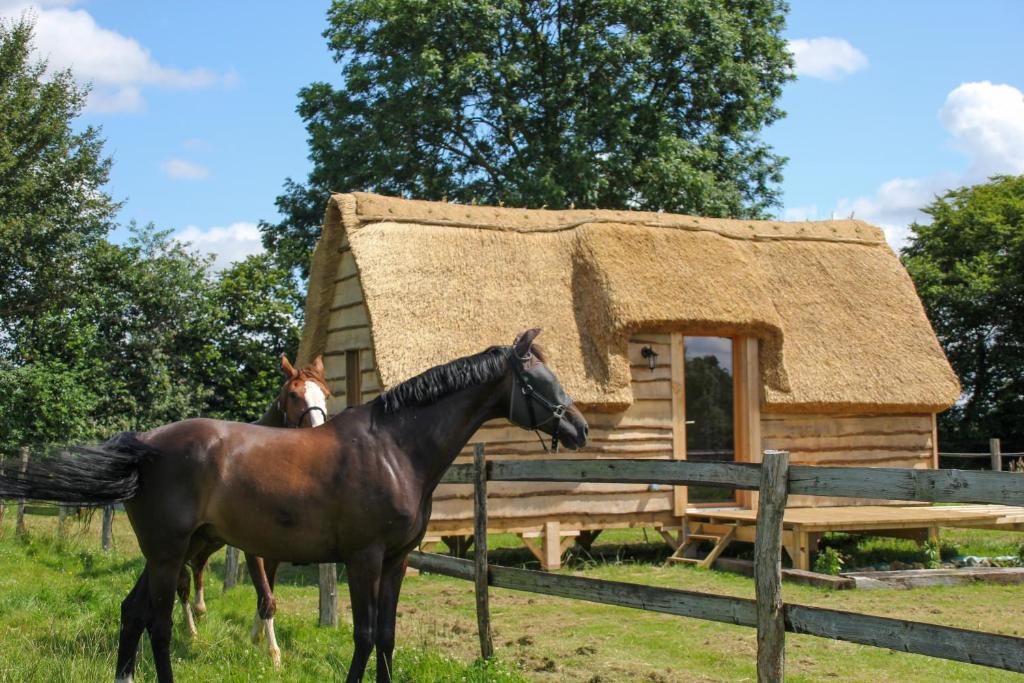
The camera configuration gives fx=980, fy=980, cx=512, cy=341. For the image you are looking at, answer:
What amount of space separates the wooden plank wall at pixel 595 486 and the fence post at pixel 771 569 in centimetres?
712

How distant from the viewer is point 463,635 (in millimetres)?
7742

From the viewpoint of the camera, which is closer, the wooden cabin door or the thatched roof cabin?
the thatched roof cabin

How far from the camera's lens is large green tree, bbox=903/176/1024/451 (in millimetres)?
23906

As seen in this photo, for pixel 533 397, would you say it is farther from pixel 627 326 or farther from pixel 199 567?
pixel 627 326

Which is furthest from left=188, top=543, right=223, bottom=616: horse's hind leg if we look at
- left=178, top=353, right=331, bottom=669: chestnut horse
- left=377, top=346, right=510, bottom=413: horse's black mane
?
left=377, top=346, right=510, bottom=413: horse's black mane

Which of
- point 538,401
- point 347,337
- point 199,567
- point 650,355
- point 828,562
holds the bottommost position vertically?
point 828,562

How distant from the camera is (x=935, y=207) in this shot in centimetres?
2895

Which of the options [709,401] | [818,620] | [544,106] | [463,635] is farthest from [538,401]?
[544,106]

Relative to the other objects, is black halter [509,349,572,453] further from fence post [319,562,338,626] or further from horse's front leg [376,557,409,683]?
fence post [319,562,338,626]

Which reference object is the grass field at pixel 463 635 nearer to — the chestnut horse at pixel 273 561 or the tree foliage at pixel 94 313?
the chestnut horse at pixel 273 561

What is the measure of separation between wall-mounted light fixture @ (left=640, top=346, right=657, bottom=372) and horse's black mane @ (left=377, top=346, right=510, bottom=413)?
23.1ft

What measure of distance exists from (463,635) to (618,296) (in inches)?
222

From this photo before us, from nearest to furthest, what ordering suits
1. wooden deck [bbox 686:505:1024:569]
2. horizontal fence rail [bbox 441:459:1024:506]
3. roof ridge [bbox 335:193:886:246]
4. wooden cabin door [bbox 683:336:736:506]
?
horizontal fence rail [bbox 441:459:1024:506] → wooden deck [bbox 686:505:1024:569] → roof ridge [bbox 335:193:886:246] → wooden cabin door [bbox 683:336:736:506]

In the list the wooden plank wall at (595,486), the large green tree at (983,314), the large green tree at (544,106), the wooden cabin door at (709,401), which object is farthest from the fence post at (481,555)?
the large green tree at (983,314)
